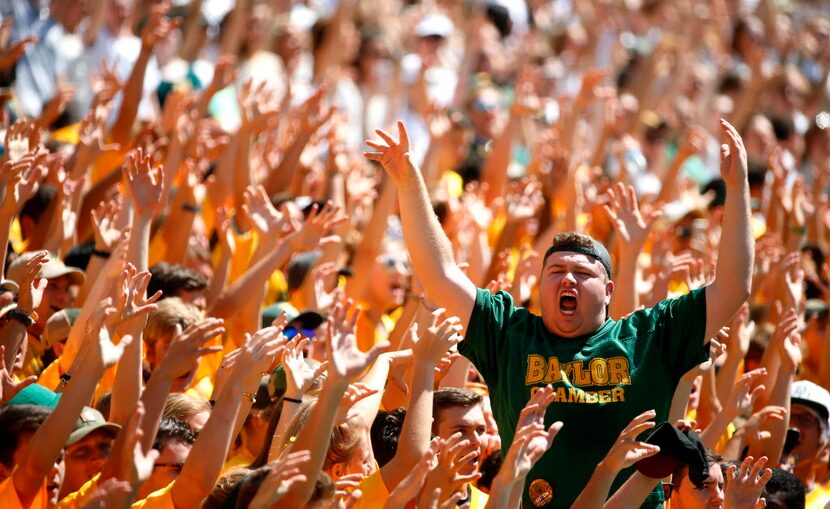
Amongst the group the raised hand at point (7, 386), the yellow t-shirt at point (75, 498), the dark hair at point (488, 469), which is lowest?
the dark hair at point (488, 469)

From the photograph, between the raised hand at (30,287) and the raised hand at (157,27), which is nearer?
the raised hand at (30,287)

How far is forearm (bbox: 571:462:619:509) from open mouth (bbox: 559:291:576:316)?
2.15 feet

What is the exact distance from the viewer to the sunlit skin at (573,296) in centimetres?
435

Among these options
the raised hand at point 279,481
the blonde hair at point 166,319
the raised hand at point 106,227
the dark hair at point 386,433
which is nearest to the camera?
the raised hand at point 279,481

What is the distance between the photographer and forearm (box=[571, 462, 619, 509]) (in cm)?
382

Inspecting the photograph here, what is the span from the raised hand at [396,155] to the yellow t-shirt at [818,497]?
2.64m

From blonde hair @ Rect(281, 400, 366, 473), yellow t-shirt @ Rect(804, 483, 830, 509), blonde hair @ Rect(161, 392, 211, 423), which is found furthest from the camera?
yellow t-shirt @ Rect(804, 483, 830, 509)

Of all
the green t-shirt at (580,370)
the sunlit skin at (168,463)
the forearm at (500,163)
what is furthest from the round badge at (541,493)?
the forearm at (500,163)

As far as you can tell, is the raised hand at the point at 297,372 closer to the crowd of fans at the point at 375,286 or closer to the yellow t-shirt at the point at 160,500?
the crowd of fans at the point at 375,286

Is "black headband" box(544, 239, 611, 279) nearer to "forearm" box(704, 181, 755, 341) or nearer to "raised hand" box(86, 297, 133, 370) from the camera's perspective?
"forearm" box(704, 181, 755, 341)

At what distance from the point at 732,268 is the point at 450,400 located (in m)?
1.13

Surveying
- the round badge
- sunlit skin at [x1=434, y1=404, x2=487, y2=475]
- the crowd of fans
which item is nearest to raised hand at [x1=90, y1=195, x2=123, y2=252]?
the crowd of fans

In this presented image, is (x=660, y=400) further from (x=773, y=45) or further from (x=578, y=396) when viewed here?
(x=773, y=45)

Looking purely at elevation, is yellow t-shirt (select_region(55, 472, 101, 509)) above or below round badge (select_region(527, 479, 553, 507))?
Answer: below
